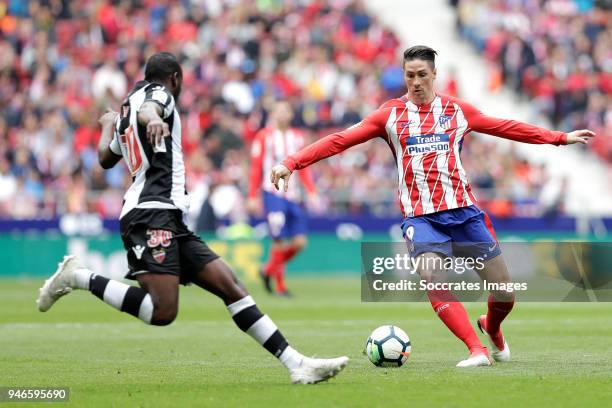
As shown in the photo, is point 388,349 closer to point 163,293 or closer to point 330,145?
point 330,145

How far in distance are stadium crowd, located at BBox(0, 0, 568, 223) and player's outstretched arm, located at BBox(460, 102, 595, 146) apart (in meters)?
14.1

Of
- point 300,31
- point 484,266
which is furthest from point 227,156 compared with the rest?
point 484,266

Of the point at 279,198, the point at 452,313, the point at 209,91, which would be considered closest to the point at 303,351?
the point at 452,313

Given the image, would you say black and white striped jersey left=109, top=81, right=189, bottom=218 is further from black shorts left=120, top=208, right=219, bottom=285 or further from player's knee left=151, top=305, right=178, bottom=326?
player's knee left=151, top=305, right=178, bottom=326

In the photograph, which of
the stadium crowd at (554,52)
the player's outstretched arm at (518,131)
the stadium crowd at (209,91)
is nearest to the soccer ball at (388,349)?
the player's outstretched arm at (518,131)

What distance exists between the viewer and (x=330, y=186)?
85.4 feet

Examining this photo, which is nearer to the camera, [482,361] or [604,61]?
[482,361]

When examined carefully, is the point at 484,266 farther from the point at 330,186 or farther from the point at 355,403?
the point at 330,186

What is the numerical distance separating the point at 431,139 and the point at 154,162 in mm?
2439

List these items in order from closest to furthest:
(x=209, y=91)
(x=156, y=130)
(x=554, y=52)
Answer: (x=156, y=130) < (x=209, y=91) < (x=554, y=52)

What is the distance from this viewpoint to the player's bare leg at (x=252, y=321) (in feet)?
27.0

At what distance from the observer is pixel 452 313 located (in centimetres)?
948

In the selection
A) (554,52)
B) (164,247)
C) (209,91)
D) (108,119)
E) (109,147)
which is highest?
(554,52)

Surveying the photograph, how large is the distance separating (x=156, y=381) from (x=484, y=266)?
110 inches
